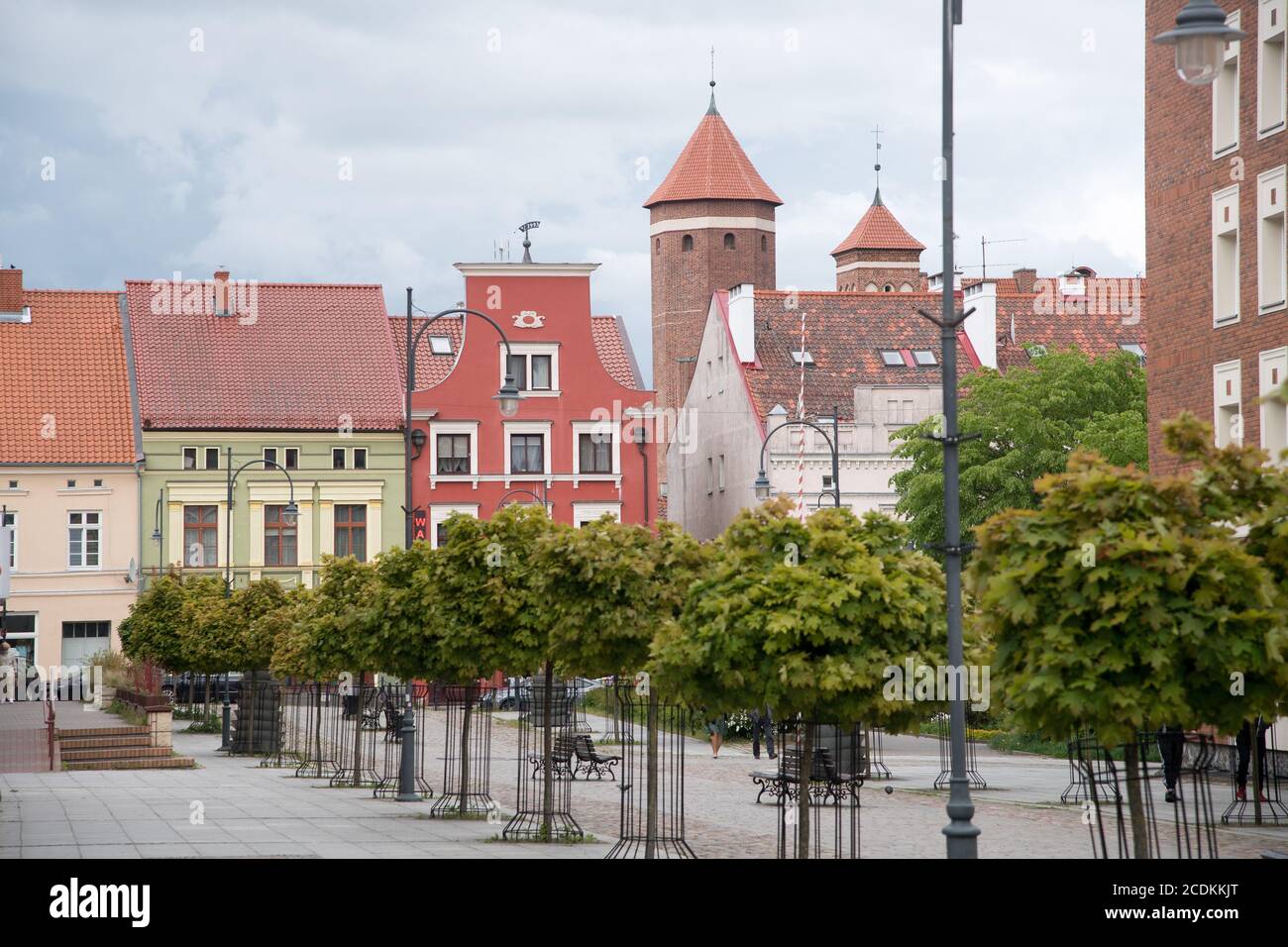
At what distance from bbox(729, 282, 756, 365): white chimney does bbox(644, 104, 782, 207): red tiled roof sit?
29866 millimetres

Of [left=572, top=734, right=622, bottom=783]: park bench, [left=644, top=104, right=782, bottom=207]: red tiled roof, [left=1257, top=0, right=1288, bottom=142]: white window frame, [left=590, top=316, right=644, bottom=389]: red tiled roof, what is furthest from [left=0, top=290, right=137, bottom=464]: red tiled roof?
[left=1257, top=0, right=1288, bottom=142]: white window frame

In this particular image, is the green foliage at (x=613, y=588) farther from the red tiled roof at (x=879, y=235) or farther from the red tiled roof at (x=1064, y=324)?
the red tiled roof at (x=879, y=235)

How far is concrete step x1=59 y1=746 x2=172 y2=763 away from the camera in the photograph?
37.4m

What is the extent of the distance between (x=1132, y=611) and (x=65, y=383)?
59.7 m

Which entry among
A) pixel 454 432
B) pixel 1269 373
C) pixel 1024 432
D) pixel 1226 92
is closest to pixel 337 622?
pixel 1269 373

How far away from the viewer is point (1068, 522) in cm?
1318

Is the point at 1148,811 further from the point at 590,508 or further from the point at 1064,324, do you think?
the point at 1064,324

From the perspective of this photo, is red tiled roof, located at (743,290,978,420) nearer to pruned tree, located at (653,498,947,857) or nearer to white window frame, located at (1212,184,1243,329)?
white window frame, located at (1212,184,1243,329)

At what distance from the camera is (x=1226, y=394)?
108 ft

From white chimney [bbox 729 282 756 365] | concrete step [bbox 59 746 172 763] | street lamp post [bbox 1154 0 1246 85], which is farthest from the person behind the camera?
white chimney [bbox 729 282 756 365]

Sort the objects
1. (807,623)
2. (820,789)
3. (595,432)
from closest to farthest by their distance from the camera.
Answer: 1. (807,623)
2. (820,789)
3. (595,432)

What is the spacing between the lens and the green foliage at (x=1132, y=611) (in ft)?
41.8

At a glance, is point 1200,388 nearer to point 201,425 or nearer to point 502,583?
point 502,583
